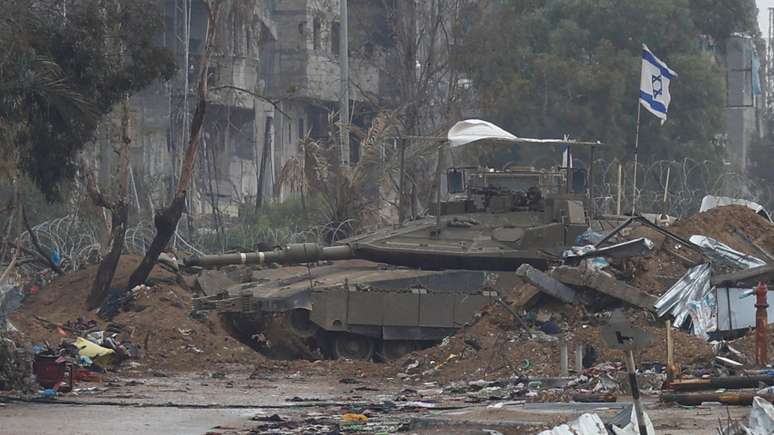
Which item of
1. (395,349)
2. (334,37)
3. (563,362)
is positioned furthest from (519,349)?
(334,37)

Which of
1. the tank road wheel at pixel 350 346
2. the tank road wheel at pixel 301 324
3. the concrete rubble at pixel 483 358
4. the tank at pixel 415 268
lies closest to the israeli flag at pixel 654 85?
the tank at pixel 415 268

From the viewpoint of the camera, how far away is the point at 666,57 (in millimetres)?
49438

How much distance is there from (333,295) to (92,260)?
7518 mm

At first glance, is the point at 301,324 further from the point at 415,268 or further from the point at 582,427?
the point at 582,427

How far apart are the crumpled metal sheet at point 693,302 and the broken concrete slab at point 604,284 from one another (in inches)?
7.1

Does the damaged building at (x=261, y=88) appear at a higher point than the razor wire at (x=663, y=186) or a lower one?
higher

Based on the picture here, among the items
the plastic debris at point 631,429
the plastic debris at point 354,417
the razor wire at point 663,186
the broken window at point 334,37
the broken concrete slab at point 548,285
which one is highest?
the broken window at point 334,37

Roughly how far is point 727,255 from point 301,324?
5326mm

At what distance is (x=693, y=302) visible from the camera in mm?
20406

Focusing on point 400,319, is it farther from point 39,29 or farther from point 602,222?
point 39,29

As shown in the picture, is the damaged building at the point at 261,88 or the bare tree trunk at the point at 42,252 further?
the damaged building at the point at 261,88

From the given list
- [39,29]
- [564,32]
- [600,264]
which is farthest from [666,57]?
[39,29]

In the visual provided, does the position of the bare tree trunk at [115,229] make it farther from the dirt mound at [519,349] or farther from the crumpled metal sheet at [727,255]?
the crumpled metal sheet at [727,255]

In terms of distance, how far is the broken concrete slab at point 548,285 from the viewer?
20.2m
